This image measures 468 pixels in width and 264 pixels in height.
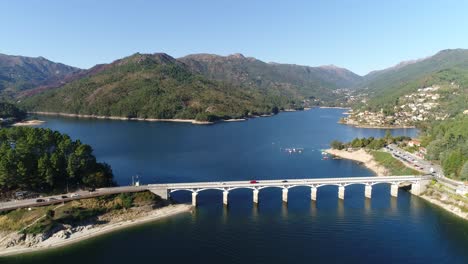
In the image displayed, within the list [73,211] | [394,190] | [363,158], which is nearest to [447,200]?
[394,190]

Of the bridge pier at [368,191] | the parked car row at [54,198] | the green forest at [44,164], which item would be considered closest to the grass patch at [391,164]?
the bridge pier at [368,191]

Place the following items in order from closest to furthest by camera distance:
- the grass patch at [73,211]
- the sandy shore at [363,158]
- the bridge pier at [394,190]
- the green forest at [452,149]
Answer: the grass patch at [73,211], the bridge pier at [394,190], the green forest at [452,149], the sandy shore at [363,158]

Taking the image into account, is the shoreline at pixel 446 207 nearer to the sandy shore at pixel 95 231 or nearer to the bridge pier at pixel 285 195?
the bridge pier at pixel 285 195

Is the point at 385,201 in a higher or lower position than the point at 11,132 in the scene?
lower

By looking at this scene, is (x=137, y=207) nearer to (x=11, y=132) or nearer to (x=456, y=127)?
(x=11, y=132)

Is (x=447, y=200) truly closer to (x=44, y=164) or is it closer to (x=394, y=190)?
(x=394, y=190)

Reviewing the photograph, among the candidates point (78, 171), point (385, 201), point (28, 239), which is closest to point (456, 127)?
point (385, 201)
